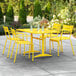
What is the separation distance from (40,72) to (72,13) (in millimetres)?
12890

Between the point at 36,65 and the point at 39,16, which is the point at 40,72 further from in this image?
the point at 39,16

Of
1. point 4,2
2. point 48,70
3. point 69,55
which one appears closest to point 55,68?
point 48,70

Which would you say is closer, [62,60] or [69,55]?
[62,60]

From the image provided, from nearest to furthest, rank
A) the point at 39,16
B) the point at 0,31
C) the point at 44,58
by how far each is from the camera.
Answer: the point at 44,58, the point at 0,31, the point at 39,16

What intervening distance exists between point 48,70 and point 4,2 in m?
27.0

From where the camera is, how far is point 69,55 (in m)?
6.86

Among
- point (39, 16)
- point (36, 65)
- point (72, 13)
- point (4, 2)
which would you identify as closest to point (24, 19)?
point (39, 16)

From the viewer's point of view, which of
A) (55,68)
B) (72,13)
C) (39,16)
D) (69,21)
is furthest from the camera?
(39,16)

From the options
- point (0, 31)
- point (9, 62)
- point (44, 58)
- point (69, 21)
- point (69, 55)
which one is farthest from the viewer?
point (69, 21)

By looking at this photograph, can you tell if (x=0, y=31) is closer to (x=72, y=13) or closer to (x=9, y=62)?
(x=72, y=13)

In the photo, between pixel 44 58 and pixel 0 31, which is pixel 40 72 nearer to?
pixel 44 58

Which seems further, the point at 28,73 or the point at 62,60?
the point at 62,60

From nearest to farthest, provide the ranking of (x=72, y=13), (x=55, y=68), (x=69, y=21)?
(x=55, y=68) → (x=69, y=21) → (x=72, y=13)

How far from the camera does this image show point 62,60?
6105 mm
